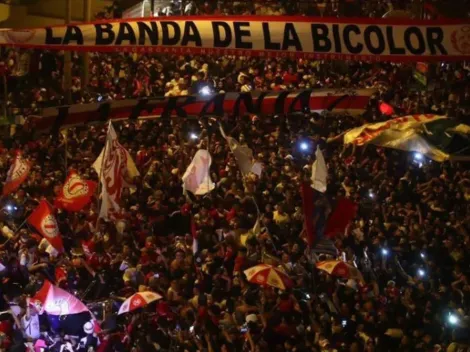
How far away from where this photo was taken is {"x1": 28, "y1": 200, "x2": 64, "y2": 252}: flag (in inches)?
730

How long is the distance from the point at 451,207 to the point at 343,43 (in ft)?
11.2

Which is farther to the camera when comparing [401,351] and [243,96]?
[243,96]

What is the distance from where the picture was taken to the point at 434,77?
88.5ft

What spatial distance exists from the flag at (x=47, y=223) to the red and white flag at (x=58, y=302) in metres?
1.59

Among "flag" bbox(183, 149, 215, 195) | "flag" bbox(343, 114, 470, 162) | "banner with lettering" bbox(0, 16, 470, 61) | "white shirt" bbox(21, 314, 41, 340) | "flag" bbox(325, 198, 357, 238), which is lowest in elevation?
"white shirt" bbox(21, 314, 41, 340)

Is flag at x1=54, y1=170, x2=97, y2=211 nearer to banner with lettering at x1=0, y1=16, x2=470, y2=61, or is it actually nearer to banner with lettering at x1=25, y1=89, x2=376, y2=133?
banner with lettering at x1=25, y1=89, x2=376, y2=133

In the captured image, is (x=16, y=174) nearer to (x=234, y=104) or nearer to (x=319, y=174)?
(x=234, y=104)

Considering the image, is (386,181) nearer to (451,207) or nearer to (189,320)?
(451,207)

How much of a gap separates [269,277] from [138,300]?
186 cm

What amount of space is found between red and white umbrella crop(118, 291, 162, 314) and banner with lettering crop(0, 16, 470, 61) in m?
5.35

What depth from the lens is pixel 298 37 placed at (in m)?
21.0

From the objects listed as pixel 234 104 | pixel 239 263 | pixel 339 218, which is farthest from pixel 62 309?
pixel 234 104

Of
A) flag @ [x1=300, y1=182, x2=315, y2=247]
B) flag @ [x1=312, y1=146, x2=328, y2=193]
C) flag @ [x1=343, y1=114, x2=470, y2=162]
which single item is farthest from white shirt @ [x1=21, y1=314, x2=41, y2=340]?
flag @ [x1=343, y1=114, x2=470, y2=162]

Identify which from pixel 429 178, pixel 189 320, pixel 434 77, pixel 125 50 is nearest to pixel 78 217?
Result: pixel 125 50
